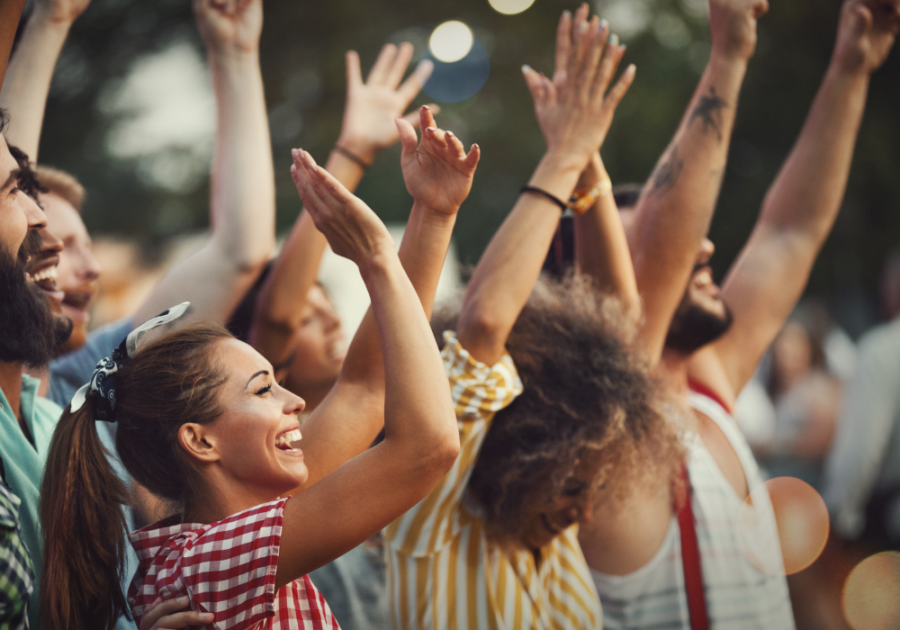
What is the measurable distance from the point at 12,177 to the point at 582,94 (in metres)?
1.28

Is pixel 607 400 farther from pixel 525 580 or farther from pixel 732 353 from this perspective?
pixel 732 353

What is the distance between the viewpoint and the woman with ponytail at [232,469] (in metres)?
1.09

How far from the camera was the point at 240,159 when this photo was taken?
181 cm

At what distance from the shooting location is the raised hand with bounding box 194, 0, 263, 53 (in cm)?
182

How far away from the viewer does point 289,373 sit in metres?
2.49

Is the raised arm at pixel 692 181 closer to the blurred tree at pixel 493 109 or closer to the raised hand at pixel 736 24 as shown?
the raised hand at pixel 736 24

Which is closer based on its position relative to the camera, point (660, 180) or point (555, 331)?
point (555, 331)

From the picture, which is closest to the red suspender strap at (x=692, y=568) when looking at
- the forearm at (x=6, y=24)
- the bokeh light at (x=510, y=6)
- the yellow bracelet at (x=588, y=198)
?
the yellow bracelet at (x=588, y=198)

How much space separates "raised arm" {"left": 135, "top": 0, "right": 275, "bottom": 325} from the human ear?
0.61 metres

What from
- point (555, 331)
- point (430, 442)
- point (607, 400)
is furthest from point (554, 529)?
point (430, 442)

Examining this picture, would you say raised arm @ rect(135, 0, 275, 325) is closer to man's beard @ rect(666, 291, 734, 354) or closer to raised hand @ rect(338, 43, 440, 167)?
raised hand @ rect(338, 43, 440, 167)

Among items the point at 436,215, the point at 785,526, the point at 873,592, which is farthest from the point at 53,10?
the point at 785,526

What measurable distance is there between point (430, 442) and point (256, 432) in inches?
13.3

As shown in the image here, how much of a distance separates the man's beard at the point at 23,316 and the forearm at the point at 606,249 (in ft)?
4.11
